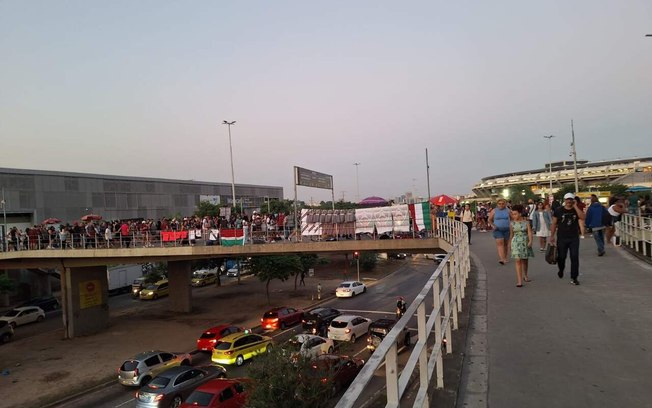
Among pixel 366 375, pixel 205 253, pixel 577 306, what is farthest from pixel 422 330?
pixel 205 253

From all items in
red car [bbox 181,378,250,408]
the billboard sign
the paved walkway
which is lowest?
red car [bbox 181,378,250,408]

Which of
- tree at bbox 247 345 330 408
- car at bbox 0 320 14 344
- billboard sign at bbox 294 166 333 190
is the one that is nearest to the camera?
tree at bbox 247 345 330 408

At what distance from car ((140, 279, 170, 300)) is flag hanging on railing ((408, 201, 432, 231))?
98.9 ft

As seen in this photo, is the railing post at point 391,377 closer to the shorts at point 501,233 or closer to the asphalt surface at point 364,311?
the asphalt surface at point 364,311

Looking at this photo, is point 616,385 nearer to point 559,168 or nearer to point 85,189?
point 85,189

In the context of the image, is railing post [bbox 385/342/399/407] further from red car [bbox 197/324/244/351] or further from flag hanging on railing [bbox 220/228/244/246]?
red car [bbox 197/324/244/351]

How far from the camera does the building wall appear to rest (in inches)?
2024

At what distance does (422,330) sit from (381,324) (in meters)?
19.4

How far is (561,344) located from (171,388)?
15.2m

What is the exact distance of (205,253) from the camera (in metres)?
25.5

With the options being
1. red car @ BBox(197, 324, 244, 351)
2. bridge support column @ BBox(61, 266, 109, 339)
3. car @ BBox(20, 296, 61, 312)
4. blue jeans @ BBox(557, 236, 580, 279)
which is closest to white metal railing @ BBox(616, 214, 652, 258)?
blue jeans @ BBox(557, 236, 580, 279)

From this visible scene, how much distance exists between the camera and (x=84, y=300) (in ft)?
102

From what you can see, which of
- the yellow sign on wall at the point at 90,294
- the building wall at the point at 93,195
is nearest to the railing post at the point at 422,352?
the yellow sign on wall at the point at 90,294

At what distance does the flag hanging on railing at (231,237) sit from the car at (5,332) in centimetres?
1825
